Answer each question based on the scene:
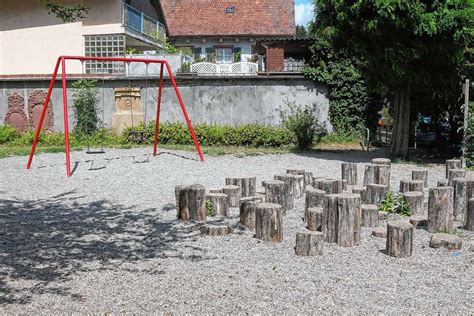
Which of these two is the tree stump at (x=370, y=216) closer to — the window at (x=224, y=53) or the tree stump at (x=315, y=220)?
the tree stump at (x=315, y=220)

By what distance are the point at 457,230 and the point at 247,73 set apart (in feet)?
54.4

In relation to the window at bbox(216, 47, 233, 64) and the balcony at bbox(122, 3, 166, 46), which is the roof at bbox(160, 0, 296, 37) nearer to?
the window at bbox(216, 47, 233, 64)

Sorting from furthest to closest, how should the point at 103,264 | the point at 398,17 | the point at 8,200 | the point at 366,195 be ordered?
the point at 398,17, the point at 8,200, the point at 366,195, the point at 103,264

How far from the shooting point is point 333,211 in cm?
707

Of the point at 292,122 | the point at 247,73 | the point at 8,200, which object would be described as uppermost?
the point at 247,73

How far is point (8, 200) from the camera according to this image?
10.3 m

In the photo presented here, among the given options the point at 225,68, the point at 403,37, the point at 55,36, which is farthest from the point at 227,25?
the point at 403,37

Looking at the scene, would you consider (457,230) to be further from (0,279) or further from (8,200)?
(8,200)

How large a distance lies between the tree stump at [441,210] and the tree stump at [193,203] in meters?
3.13

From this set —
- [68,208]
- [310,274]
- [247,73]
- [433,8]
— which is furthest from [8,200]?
[247,73]

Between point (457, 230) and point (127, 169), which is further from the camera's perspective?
point (127, 169)

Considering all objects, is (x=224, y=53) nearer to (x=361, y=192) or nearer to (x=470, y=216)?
(x=361, y=192)

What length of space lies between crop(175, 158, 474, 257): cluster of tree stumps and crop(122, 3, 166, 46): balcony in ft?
63.7

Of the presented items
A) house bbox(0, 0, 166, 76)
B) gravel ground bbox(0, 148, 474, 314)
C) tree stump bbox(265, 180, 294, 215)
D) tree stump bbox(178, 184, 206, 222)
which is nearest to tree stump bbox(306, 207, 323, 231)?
gravel ground bbox(0, 148, 474, 314)
